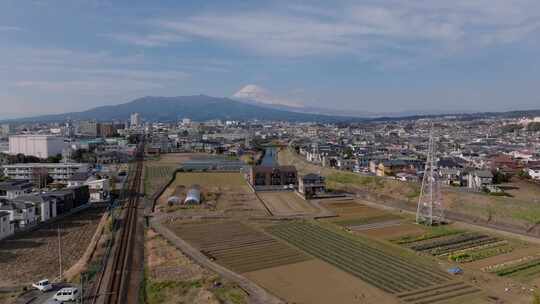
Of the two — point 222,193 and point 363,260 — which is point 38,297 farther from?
point 222,193

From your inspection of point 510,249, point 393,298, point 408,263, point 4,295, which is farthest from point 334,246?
point 4,295

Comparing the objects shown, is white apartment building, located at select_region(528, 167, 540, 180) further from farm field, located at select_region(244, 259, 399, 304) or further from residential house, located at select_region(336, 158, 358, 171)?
farm field, located at select_region(244, 259, 399, 304)

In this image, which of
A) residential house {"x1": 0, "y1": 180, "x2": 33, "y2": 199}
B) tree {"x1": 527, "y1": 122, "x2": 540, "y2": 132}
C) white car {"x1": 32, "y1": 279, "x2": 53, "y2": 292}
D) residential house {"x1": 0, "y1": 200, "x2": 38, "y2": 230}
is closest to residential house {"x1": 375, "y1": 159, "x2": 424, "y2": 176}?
residential house {"x1": 0, "y1": 200, "x2": 38, "y2": 230}

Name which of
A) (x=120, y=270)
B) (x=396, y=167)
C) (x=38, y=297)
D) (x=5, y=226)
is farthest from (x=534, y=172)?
(x=5, y=226)

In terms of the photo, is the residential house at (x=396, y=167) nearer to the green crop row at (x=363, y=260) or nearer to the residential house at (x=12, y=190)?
the green crop row at (x=363, y=260)

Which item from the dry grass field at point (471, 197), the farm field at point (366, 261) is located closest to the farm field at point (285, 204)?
the farm field at point (366, 261)

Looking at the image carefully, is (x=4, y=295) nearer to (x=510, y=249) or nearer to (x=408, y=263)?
(x=408, y=263)
